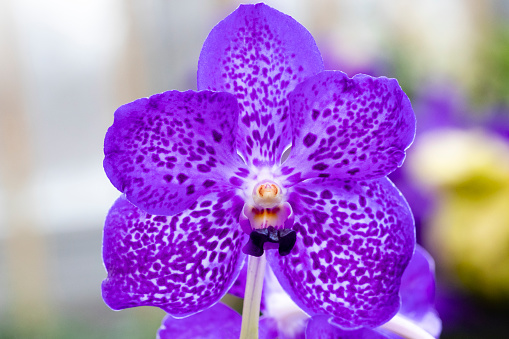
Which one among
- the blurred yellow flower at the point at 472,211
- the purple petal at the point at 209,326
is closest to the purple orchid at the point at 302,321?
the purple petal at the point at 209,326

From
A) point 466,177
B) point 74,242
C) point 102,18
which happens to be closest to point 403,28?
point 466,177

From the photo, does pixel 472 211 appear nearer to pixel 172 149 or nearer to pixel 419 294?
pixel 419 294

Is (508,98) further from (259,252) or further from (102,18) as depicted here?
(102,18)

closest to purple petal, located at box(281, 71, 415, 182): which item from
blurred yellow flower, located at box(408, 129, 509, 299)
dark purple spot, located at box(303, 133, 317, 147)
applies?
dark purple spot, located at box(303, 133, 317, 147)

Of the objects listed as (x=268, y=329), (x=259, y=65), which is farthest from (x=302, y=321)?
(x=259, y=65)

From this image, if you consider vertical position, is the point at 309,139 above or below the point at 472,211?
above

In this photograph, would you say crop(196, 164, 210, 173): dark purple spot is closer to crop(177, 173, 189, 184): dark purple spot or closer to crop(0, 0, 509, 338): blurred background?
crop(177, 173, 189, 184): dark purple spot
